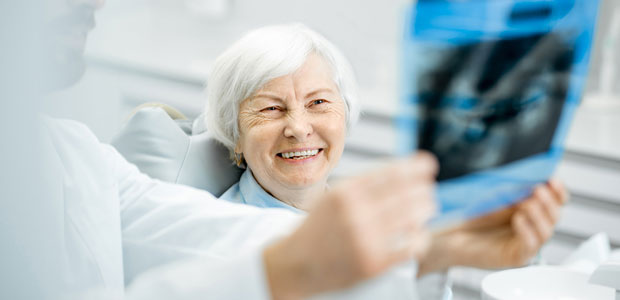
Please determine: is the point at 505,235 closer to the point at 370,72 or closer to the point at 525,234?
the point at 525,234

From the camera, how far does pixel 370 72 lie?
235 cm

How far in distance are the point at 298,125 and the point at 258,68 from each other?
112 mm

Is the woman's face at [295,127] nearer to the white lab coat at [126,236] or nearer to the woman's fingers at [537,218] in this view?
the white lab coat at [126,236]

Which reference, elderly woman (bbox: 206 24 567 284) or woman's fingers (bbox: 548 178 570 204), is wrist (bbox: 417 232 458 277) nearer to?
woman's fingers (bbox: 548 178 570 204)

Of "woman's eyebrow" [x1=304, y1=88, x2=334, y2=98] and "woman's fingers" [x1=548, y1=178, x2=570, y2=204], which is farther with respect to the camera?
"woman's eyebrow" [x1=304, y1=88, x2=334, y2=98]

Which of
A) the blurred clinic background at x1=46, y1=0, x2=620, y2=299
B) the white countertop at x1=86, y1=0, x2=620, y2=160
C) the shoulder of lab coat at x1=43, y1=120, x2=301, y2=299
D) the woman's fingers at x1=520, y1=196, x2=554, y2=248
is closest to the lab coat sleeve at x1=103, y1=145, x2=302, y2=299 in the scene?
the shoulder of lab coat at x1=43, y1=120, x2=301, y2=299

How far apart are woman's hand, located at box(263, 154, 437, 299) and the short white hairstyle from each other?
1.73 ft

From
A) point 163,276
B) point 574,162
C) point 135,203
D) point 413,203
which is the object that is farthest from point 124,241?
point 574,162

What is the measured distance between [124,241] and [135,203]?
6 cm

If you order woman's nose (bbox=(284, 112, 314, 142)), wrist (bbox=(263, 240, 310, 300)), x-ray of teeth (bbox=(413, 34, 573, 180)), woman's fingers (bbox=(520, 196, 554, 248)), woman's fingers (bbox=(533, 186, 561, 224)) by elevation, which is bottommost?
woman's nose (bbox=(284, 112, 314, 142))

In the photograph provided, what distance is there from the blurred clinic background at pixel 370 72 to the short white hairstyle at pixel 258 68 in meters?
0.68

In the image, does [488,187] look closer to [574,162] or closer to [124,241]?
[124,241]

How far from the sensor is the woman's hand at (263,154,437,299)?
494 millimetres

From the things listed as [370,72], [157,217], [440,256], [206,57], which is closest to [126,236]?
[157,217]
